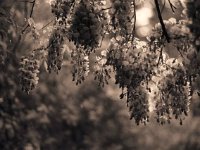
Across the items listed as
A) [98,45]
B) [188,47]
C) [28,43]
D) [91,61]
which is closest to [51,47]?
[98,45]

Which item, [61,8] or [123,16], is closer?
[123,16]

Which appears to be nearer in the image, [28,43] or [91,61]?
[28,43]

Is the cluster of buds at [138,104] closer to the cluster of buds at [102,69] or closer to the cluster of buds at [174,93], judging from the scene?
the cluster of buds at [174,93]

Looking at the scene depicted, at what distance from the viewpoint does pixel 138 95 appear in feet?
20.4

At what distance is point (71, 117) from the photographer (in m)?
23.9

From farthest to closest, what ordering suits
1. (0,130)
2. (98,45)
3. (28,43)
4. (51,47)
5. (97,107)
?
(97,107)
(28,43)
(0,130)
(51,47)
(98,45)

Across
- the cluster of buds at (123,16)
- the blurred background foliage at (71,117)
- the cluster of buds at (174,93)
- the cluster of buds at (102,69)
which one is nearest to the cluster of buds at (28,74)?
the cluster of buds at (102,69)

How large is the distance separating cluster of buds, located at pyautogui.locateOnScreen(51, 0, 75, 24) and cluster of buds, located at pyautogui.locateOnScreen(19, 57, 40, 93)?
80 cm

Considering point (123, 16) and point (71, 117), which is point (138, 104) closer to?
point (123, 16)

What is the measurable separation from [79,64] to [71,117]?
17.1 metres

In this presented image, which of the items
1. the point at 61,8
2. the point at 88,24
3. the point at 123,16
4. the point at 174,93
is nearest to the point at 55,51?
the point at 61,8

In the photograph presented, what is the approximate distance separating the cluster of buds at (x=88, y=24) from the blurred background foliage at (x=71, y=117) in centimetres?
1149

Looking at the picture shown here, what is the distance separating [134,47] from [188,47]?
540 mm

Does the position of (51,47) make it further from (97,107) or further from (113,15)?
(97,107)
